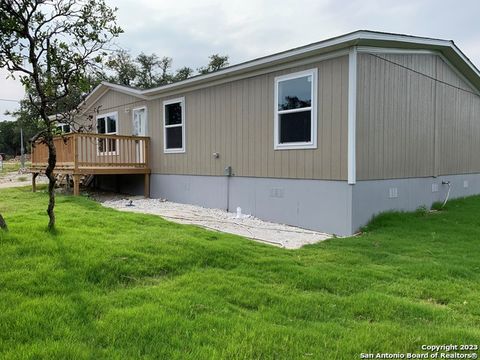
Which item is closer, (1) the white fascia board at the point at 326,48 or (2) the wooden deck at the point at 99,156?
(1) the white fascia board at the point at 326,48

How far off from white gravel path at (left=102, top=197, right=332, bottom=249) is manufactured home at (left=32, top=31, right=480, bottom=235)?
317 millimetres

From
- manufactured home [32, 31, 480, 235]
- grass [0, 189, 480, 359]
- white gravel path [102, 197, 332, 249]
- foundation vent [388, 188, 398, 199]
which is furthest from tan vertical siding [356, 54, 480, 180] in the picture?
grass [0, 189, 480, 359]

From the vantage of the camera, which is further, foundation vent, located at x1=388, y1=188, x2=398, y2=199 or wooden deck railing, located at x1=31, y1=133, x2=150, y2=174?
wooden deck railing, located at x1=31, y1=133, x2=150, y2=174

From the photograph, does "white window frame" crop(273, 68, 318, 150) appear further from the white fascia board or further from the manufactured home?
the white fascia board

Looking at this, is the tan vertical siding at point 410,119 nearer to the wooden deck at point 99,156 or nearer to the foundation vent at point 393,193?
the foundation vent at point 393,193

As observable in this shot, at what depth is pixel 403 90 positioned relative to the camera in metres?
8.12

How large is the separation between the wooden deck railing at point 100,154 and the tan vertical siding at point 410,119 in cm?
663

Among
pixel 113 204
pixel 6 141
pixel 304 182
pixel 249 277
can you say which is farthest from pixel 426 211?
pixel 6 141

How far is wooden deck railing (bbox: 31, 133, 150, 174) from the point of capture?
1026 centimetres

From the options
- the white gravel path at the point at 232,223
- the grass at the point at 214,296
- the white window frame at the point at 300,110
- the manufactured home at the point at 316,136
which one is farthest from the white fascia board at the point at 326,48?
A: the grass at the point at 214,296

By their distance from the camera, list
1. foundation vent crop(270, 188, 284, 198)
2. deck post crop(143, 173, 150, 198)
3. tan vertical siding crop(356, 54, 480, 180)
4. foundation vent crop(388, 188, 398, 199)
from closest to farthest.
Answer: tan vertical siding crop(356, 54, 480, 180)
foundation vent crop(388, 188, 398, 199)
foundation vent crop(270, 188, 284, 198)
deck post crop(143, 173, 150, 198)

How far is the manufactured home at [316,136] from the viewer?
6902mm

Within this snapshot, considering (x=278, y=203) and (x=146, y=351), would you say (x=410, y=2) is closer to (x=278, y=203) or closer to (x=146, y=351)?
(x=278, y=203)

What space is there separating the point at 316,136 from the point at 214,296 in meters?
4.56
